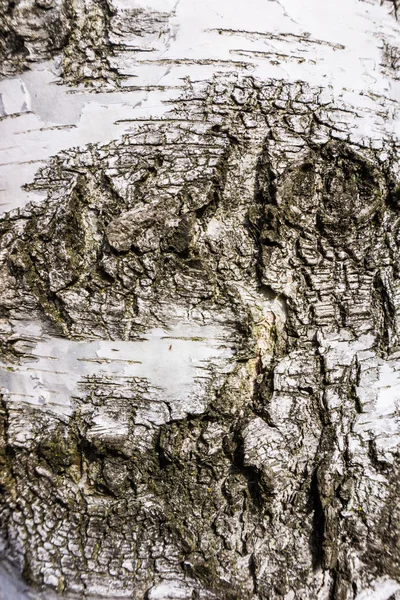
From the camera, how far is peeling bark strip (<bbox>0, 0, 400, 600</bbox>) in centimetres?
89

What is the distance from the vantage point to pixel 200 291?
2.96 feet

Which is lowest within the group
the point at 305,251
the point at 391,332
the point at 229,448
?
the point at 229,448

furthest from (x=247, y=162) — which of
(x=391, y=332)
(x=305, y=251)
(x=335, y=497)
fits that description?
(x=335, y=497)

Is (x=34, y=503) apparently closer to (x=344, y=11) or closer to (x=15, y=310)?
(x=15, y=310)

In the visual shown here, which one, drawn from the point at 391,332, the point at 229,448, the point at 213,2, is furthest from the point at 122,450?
the point at 213,2

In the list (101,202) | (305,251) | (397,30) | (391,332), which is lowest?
(391,332)

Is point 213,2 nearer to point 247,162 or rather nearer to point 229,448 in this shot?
point 247,162

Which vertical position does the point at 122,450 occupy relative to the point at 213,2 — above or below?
below

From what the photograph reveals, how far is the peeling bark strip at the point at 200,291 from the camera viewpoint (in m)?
0.89

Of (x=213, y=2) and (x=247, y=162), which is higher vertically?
(x=213, y=2)

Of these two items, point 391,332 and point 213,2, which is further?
point 391,332

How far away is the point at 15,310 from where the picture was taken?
947 mm

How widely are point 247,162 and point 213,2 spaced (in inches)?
12.9

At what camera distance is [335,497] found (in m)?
0.92
